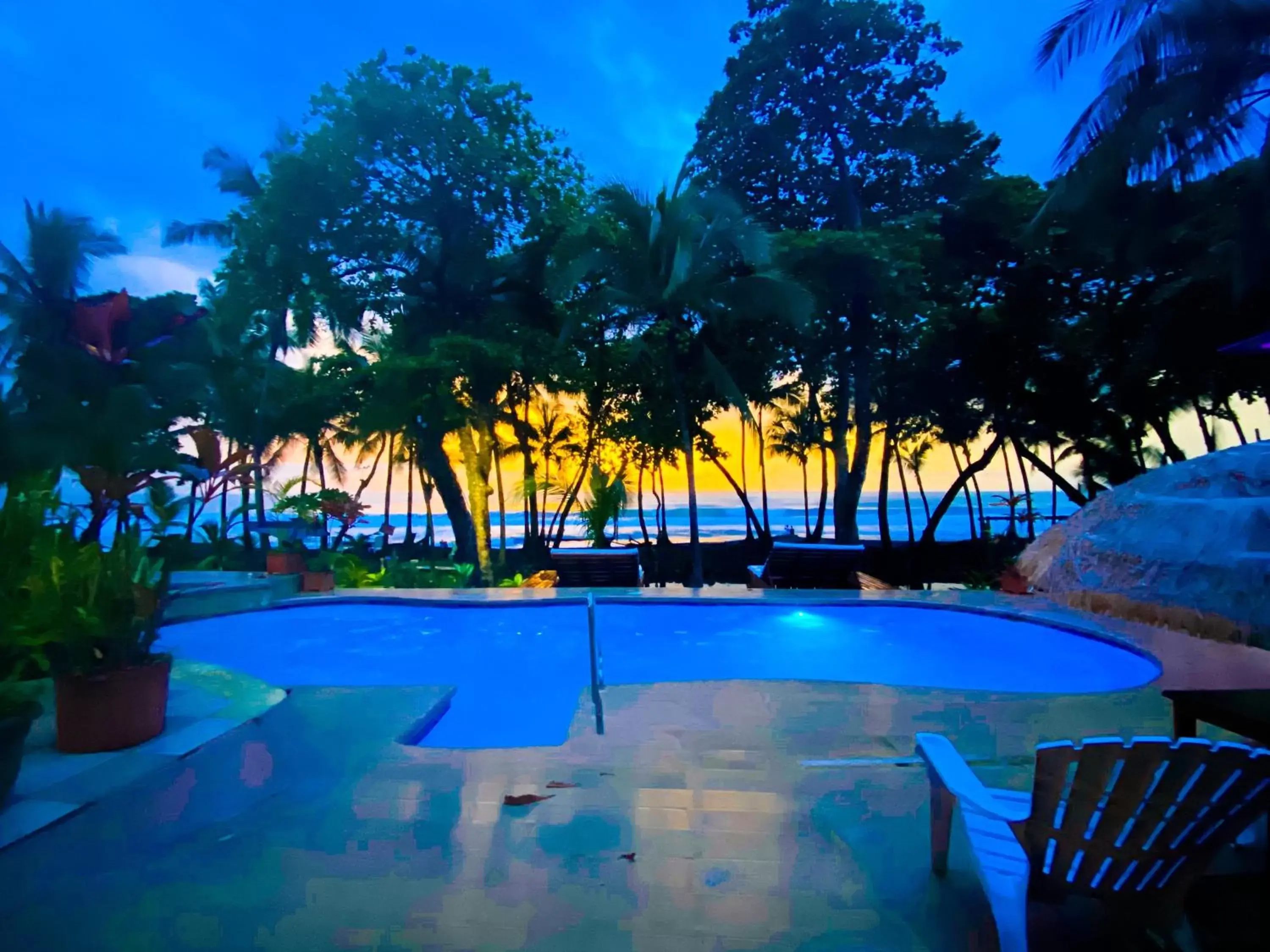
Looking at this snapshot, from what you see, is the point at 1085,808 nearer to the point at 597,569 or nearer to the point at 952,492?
the point at 597,569

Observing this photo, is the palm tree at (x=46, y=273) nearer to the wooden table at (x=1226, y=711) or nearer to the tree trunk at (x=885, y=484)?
the wooden table at (x=1226, y=711)

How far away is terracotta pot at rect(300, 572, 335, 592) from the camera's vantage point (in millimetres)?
8484

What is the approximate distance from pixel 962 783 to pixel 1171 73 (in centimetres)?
1257

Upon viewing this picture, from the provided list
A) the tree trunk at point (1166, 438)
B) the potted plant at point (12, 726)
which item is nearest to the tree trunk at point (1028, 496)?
the tree trunk at point (1166, 438)

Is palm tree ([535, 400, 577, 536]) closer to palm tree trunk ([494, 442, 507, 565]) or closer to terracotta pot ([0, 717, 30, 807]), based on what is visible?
palm tree trunk ([494, 442, 507, 565])

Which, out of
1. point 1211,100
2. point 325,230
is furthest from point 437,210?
point 1211,100

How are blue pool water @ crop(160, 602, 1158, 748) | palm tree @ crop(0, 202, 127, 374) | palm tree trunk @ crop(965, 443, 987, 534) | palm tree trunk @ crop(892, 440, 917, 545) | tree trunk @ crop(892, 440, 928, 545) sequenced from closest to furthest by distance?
blue pool water @ crop(160, 602, 1158, 748) → palm tree @ crop(0, 202, 127, 374) → palm tree trunk @ crop(965, 443, 987, 534) → tree trunk @ crop(892, 440, 928, 545) → palm tree trunk @ crop(892, 440, 917, 545)

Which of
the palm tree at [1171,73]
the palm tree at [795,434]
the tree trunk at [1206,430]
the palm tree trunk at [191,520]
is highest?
the palm tree at [1171,73]

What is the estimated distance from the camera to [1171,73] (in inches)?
400

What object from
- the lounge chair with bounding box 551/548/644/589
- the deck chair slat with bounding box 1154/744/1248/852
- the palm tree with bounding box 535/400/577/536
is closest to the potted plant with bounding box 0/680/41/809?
the deck chair slat with bounding box 1154/744/1248/852

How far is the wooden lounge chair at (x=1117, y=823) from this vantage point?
60.3 inches

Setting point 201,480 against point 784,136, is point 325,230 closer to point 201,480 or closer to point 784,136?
point 201,480

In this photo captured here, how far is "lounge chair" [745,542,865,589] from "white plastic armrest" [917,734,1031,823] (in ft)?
23.2

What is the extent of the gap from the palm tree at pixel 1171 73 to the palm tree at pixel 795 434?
909 centimetres
